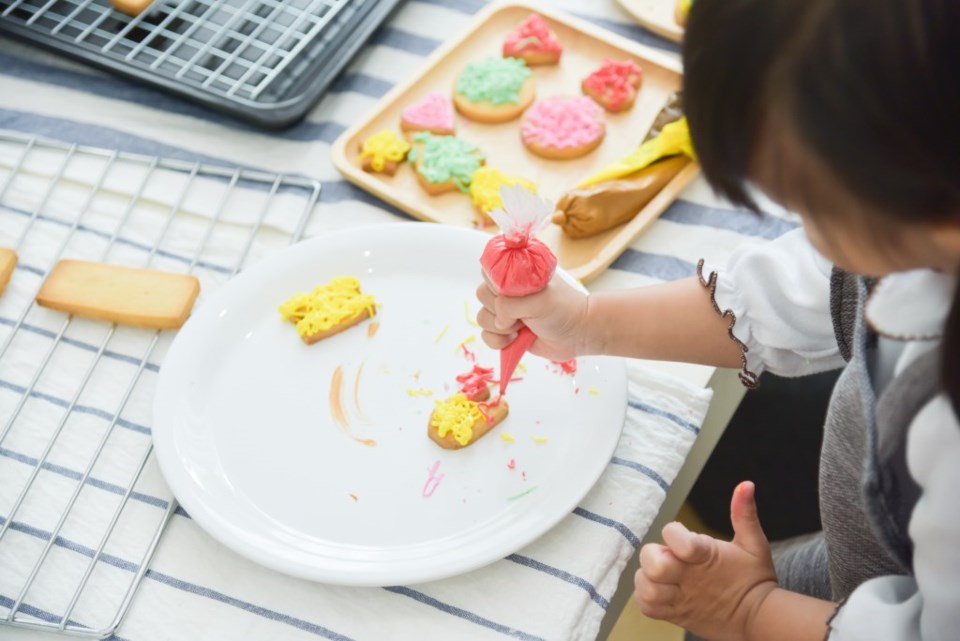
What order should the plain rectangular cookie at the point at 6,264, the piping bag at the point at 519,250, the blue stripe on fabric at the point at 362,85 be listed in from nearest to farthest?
the piping bag at the point at 519,250
the plain rectangular cookie at the point at 6,264
the blue stripe on fabric at the point at 362,85

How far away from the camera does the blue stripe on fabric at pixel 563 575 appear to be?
0.76 m

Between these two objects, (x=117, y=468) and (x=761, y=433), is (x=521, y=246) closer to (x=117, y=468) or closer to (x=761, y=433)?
(x=117, y=468)

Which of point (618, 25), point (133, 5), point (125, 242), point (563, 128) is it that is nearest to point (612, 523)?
point (563, 128)

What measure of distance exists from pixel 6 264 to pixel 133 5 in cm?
40

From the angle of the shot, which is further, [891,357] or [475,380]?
[475,380]

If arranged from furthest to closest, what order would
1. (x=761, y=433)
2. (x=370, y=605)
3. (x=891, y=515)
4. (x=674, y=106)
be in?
(x=761, y=433) < (x=674, y=106) < (x=370, y=605) < (x=891, y=515)

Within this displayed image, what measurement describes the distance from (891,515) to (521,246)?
344 mm

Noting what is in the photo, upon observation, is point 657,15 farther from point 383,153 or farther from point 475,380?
point 475,380

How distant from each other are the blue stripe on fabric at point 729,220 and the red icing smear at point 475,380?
1.03 ft

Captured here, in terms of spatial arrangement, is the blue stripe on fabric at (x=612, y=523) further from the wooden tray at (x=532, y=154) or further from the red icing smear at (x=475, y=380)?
the wooden tray at (x=532, y=154)

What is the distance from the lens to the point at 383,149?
109cm

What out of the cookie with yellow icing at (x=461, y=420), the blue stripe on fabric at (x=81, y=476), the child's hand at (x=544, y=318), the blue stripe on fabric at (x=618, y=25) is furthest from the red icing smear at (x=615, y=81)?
the blue stripe on fabric at (x=81, y=476)

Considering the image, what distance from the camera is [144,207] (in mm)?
1061

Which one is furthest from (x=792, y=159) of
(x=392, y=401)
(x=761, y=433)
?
(x=761, y=433)
